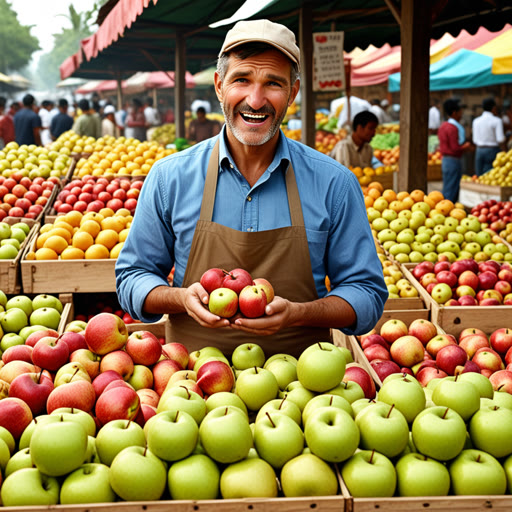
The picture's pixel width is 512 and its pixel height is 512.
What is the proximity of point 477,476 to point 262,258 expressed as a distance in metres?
1.17

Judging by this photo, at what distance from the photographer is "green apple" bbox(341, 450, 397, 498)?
157 centimetres

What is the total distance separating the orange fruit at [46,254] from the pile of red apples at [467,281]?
2.89 m

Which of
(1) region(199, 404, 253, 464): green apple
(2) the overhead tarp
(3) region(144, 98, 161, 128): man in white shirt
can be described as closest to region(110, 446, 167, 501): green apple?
(1) region(199, 404, 253, 464): green apple

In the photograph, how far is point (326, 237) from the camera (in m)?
2.52

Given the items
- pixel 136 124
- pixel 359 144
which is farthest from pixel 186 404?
pixel 136 124

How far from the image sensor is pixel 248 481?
5.10 feet

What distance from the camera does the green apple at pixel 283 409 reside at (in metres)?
→ 1.79

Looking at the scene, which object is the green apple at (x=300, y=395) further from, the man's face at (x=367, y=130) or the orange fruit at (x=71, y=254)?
the man's face at (x=367, y=130)

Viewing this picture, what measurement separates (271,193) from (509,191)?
8578mm

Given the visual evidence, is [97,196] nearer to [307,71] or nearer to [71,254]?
[71,254]

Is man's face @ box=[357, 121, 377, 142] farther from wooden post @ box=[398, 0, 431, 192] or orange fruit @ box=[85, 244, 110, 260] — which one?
orange fruit @ box=[85, 244, 110, 260]

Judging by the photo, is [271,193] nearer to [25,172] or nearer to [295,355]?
[295,355]

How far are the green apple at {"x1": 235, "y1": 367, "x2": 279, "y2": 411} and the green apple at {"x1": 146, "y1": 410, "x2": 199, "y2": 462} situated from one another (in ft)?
1.23

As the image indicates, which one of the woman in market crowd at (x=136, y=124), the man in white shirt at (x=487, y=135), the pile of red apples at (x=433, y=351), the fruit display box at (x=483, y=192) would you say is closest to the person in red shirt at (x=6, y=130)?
the woman in market crowd at (x=136, y=124)
